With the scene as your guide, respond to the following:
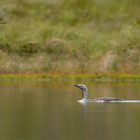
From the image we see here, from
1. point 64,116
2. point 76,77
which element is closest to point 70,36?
point 76,77

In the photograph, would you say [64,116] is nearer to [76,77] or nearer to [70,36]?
[76,77]

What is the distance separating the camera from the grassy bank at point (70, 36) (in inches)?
2763

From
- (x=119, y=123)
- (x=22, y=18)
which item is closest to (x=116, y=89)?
(x=119, y=123)

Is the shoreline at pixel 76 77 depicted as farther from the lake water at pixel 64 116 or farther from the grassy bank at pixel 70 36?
the lake water at pixel 64 116

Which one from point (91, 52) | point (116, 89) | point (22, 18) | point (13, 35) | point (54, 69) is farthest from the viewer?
point (22, 18)

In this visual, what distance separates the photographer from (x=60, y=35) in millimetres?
84188

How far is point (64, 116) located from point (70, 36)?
51.3 meters

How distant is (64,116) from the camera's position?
108 ft

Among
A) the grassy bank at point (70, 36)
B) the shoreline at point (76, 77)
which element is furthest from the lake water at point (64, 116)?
the grassy bank at point (70, 36)

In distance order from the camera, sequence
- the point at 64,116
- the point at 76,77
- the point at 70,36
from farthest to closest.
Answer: the point at 70,36, the point at 76,77, the point at 64,116

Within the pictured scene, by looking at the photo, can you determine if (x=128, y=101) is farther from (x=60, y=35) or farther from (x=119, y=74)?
(x=60, y=35)

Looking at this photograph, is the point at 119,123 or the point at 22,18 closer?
the point at 119,123

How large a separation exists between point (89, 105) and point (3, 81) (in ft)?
70.2

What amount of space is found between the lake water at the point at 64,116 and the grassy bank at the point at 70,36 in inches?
812
